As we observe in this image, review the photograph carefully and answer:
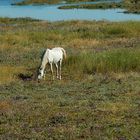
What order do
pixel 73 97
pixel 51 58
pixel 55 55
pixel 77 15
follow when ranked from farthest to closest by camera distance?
1. pixel 77 15
2. pixel 55 55
3. pixel 51 58
4. pixel 73 97

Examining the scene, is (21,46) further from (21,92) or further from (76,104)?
(76,104)

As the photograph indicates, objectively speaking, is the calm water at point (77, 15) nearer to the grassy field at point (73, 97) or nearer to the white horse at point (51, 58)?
the grassy field at point (73, 97)

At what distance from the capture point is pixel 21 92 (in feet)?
54.7

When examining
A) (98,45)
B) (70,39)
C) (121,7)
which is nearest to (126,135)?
(98,45)

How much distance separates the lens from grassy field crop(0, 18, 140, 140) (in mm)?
11859

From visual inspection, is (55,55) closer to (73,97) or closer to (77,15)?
(73,97)

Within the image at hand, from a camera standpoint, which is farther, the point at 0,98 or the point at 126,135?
the point at 0,98

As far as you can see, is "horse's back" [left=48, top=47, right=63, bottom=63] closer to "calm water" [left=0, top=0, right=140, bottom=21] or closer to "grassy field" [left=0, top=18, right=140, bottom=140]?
"grassy field" [left=0, top=18, right=140, bottom=140]

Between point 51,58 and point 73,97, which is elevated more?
point 51,58

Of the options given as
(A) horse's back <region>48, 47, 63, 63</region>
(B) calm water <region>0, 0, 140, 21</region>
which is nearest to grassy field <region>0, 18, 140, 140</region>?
(A) horse's back <region>48, 47, 63, 63</region>

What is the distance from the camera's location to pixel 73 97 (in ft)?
50.9

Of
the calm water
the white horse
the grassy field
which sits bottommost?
the calm water

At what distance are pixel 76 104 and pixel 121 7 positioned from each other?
224ft

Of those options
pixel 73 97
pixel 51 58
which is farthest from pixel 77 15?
pixel 73 97
